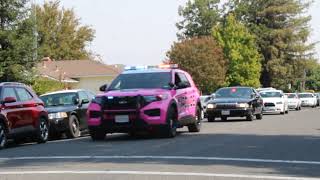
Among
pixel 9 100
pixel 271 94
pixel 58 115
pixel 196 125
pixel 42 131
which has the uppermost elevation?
pixel 9 100

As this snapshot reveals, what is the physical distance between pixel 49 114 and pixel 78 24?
70.7m

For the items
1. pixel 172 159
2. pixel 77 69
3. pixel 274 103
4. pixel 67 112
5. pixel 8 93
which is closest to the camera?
pixel 172 159

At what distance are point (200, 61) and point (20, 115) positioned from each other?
163 ft

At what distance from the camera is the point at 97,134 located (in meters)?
17.3

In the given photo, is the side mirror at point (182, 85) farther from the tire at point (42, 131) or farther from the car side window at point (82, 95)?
the car side window at point (82, 95)

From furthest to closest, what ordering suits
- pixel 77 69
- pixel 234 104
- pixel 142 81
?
1. pixel 77 69
2. pixel 234 104
3. pixel 142 81

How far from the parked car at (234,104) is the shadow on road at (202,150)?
9.39 m

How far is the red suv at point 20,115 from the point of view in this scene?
633 inches

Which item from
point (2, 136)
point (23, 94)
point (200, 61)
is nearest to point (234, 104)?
point (23, 94)

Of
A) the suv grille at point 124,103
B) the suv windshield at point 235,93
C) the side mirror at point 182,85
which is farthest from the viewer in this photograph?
the suv windshield at point 235,93

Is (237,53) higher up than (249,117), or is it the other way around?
(237,53)

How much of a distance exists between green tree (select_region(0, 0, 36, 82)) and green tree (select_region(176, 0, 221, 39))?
188 feet

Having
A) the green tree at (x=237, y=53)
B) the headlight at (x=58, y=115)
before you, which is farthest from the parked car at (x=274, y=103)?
the green tree at (x=237, y=53)

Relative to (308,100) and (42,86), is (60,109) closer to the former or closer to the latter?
(42,86)
